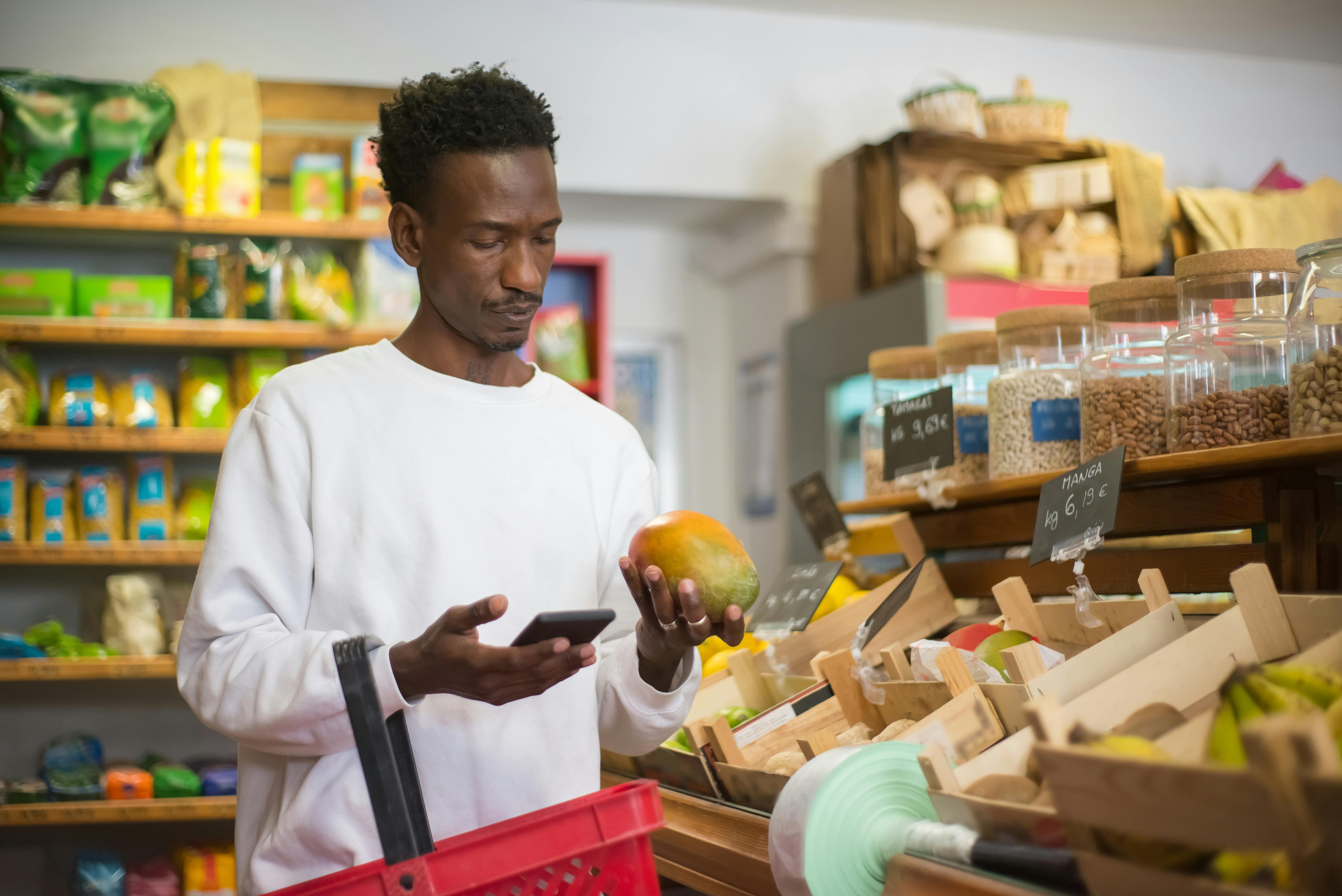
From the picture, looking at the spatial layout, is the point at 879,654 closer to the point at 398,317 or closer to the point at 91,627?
the point at 398,317

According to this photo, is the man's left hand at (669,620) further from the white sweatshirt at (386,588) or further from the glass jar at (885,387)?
the glass jar at (885,387)

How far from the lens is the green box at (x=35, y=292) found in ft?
11.1

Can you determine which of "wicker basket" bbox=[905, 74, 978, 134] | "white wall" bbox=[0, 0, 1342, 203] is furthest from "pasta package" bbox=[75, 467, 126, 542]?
"wicker basket" bbox=[905, 74, 978, 134]

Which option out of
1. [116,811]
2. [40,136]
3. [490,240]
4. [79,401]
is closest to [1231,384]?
[490,240]

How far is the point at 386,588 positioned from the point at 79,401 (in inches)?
99.0

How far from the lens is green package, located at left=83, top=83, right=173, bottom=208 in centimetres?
347

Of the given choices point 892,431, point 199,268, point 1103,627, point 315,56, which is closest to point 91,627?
point 199,268

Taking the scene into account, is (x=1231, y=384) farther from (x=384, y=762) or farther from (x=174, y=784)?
(x=174, y=784)

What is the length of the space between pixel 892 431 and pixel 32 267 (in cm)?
287

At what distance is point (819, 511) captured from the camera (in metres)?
Answer: 2.41

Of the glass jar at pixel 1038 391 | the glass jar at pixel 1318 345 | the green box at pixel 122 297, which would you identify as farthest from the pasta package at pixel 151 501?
the glass jar at pixel 1318 345

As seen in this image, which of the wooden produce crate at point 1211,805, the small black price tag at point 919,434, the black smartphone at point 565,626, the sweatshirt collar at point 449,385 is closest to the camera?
the wooden produce crate at point 1211,805

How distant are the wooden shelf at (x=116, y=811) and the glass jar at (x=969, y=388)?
7.07 feet

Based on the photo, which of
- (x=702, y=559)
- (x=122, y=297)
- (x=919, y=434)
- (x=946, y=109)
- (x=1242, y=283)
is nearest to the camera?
(x=702, y=559)
